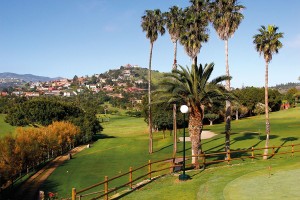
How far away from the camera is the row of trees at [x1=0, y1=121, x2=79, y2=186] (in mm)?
44781

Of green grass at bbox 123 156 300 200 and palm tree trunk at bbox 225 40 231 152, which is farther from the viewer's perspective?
palm tree trunk at bbox 225 40 231 152

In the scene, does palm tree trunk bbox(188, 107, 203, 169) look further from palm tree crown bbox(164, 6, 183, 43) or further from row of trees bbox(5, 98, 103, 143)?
row of trees bbox(5, 98, 103, 143)

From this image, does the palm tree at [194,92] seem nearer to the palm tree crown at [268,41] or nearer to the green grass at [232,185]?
the green grass at [232,185]

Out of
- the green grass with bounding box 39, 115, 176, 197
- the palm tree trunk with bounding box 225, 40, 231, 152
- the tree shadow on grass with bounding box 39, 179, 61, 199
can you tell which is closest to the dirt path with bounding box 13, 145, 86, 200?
the tree shadow on grass with bounding box 39, 179, 61, 199

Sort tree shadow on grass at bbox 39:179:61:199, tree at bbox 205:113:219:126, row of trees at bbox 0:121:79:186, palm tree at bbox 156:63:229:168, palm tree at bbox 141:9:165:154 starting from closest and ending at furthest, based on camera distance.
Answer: palm tree at bbox 156:63:229:168 → tree shadow on grass at bbox 39:179:61:199 → row of trees at bbox 0:121:79:186 → palm tree at bbox 141:9:165:154 → tree at bbox 205:113:219:126

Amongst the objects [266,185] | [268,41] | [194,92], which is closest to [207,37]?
[268,41]

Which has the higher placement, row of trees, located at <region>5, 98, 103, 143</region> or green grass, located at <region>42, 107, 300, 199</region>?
row of trees, located at <region>5, 98, 103, 143</region>

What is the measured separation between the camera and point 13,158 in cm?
4625

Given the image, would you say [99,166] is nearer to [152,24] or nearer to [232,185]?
[152,24]

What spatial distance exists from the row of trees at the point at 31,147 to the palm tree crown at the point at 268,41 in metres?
35.8

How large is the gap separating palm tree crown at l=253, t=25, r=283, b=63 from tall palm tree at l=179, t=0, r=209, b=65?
6.53 m

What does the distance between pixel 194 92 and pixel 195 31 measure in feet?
45.9

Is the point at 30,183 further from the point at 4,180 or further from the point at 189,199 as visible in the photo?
the point at 189,199

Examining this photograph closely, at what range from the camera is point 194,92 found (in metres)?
27.5
